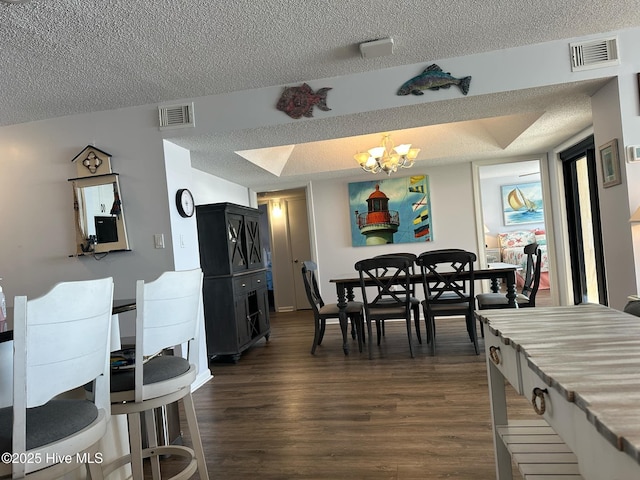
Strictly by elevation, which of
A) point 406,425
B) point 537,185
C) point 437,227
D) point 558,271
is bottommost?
point 406,425

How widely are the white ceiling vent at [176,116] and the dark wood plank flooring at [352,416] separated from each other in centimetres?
215

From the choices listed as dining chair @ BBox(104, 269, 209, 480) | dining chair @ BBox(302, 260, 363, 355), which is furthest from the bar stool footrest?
dining chair @ BBox(302, 260, 363, 355)

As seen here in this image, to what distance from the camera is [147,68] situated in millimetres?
2855

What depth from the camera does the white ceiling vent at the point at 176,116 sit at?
3453 millimetres

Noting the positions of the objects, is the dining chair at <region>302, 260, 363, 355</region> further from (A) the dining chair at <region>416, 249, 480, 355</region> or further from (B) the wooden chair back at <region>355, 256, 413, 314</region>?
(A) the dining chair at <region>416, 249, 480, 355</region>

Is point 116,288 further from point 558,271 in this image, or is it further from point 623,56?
point 558,271

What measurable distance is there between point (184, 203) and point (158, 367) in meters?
2.21

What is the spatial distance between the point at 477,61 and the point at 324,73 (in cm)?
110

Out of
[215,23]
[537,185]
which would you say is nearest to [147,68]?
[215,23]

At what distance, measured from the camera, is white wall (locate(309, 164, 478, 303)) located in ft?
19.4

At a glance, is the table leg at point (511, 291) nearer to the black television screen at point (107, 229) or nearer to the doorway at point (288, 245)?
the black television screen at point (107, 229)

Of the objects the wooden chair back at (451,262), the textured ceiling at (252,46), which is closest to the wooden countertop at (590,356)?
the textured ceiling at (252,46)

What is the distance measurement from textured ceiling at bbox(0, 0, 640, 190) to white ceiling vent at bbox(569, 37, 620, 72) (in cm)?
9

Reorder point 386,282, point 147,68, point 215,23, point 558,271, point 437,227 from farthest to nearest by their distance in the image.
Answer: point 437,227 < point 558,271 < point 386,282 < point 147,68 < point 215,23
